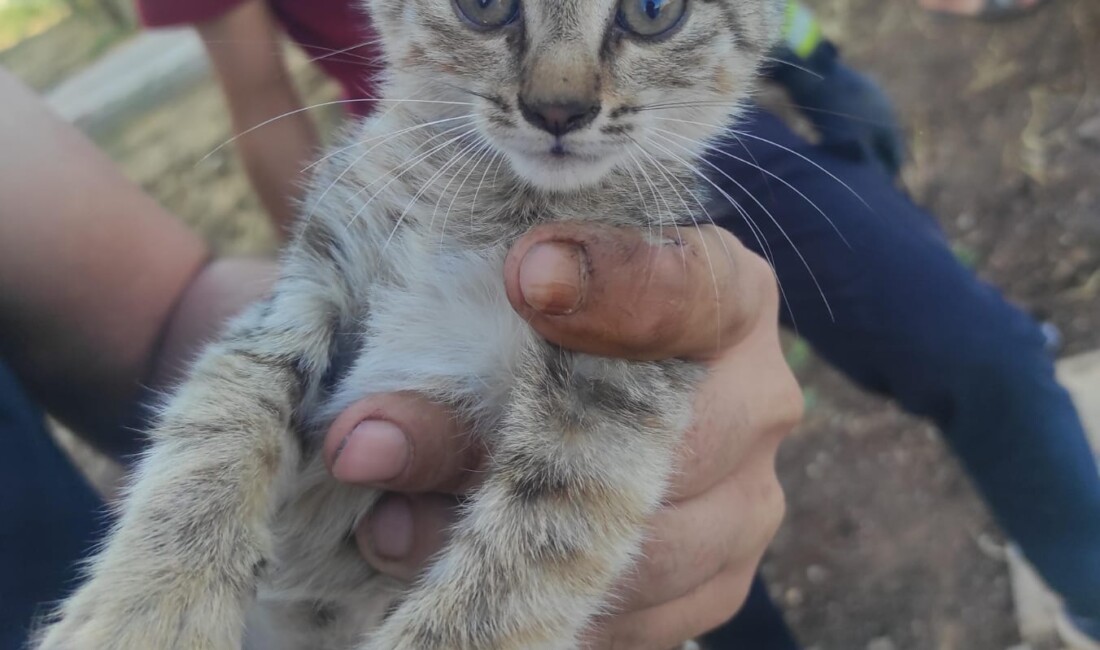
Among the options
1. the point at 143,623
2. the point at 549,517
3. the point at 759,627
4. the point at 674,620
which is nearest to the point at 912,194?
the point at 759,627

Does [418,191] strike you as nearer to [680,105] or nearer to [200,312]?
[680,105]

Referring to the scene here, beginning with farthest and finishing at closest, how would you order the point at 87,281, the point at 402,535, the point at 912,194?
the point at 912,194
the point at 87,281
the point at 402,535

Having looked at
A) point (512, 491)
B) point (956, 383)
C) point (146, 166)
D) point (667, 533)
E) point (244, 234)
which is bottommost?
point (244, 234)

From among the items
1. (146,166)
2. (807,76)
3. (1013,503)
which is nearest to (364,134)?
(807,76)

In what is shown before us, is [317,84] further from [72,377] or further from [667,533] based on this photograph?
[667,533]

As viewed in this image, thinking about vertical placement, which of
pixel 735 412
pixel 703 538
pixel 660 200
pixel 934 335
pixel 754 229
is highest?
pixel 660 200

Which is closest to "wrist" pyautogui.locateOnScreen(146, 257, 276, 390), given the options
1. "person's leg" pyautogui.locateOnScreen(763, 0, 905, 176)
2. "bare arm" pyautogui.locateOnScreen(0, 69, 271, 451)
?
"bare arm" pyautogui.locateOnScreen(0, 69, 271, 451)

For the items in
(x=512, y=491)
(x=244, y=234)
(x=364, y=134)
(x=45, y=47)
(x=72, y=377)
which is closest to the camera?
(x=512, y=491)

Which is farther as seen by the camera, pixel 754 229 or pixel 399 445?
pixel 754 229
